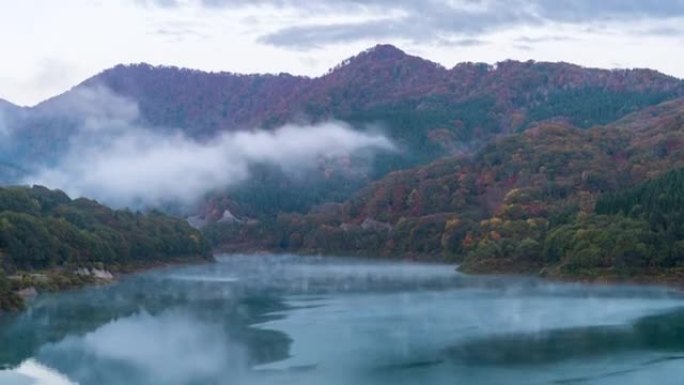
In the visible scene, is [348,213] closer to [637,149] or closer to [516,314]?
[637,149]

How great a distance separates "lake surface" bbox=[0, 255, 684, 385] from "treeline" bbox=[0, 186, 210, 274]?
4991 mm

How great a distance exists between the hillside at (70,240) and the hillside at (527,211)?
27231mm

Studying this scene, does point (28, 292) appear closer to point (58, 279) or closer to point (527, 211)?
point (58, 279)

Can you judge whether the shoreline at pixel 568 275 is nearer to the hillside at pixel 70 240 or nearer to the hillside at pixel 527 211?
the hillside at pixel 527 211

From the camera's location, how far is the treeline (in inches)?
2771

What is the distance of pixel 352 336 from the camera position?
44.6m

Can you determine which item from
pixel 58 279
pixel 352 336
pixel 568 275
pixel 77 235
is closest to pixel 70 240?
pixel 77 235

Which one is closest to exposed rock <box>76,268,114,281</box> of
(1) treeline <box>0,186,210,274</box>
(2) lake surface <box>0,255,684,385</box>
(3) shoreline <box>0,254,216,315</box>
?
(3) shoreline <box>0,254,216,315</box>

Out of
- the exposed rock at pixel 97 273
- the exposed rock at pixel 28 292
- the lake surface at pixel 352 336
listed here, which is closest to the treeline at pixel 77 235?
the exposed rock at pixel 97 273

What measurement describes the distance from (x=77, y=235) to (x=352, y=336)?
41.1m

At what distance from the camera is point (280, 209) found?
18162 centimetres

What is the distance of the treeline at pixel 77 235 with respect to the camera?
7038 centimetres

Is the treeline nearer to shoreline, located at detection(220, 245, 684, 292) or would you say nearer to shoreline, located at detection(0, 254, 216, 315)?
shoreline, located at detection(0, 254, 216, 315)

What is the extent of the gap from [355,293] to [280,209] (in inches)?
4519
